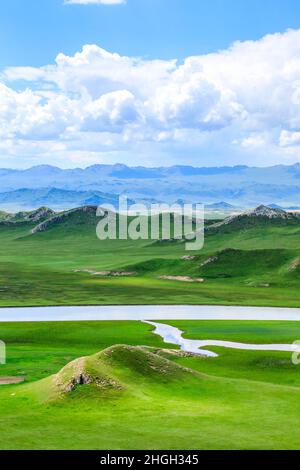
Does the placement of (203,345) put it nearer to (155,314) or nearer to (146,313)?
(155,314)

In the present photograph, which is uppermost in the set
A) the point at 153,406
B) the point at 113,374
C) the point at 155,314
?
the point at 113,374

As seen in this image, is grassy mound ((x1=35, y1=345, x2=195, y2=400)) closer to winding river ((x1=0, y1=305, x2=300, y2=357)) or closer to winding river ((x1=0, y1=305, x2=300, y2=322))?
winding river ((x1=0, y1=305, x2=300, y2=357))

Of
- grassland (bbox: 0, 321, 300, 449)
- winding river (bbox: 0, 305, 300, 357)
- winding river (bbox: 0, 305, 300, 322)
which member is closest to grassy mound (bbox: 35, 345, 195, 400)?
grassland (bbox: 0, 321, 300, 449)

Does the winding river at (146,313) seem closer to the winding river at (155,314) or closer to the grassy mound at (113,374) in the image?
the winding river at (155,314)

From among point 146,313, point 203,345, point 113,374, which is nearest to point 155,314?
point 146,313

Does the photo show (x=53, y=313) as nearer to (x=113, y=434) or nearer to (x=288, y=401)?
(x=288, y=401)

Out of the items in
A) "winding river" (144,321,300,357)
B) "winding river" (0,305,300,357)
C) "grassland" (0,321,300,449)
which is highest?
"grassland" (0,321,300,449)

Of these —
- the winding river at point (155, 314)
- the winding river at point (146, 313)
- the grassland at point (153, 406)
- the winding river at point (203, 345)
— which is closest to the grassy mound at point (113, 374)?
the grassland at point (153, 406)
